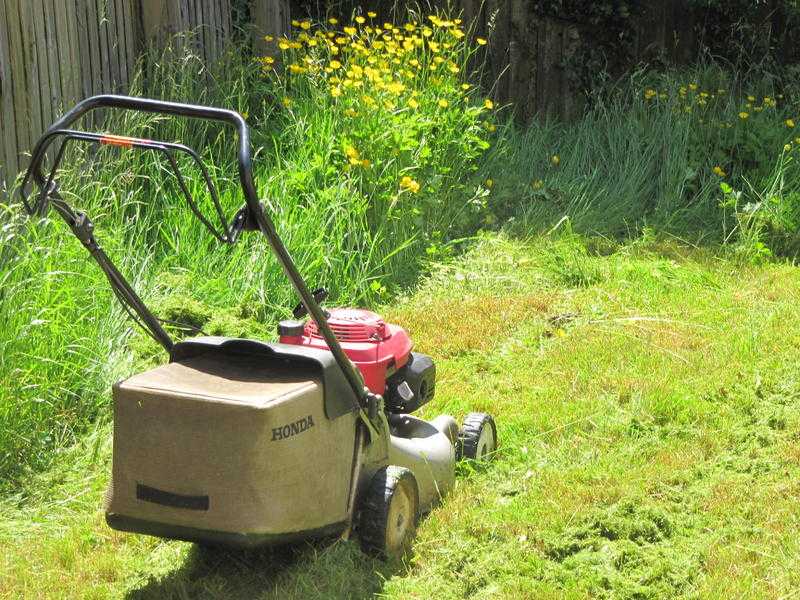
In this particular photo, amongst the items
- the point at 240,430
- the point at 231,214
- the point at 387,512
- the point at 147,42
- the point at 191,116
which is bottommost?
the point at 387,512

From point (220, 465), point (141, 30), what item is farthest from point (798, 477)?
point (141, 30)

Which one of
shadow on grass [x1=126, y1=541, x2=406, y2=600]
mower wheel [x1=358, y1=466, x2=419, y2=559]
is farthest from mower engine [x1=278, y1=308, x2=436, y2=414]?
shadow on grass [x1=126, y1=541, x2=406, y2=600]

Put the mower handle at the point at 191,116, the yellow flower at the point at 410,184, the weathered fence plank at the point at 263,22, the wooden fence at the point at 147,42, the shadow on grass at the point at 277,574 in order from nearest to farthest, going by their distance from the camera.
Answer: the mower handle at the point at 191,116, the shadow on grass at the point at 277,574, the wooden fence at the point at 147,42, the yellow flower at the point at 410,184, the weathered fence plank at the point at 263,22

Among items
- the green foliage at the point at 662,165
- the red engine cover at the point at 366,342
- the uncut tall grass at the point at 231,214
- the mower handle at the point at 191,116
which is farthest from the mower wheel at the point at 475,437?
the green foliage at the point at 662,165

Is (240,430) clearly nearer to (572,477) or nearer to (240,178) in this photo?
(240,178)

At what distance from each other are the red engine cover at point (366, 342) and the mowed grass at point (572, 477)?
0.51 meters

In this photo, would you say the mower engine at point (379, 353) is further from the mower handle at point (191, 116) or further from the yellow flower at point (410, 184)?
the yellow flower at point (410, 184)

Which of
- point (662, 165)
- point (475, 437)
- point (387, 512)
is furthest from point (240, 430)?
point (662, 165)

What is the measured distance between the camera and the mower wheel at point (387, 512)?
10.8 feet

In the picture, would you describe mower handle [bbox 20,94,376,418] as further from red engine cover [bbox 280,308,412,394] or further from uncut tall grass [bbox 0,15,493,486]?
uncut tall grass [bbox 0,15,493,486]

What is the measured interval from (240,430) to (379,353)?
2.79 ft

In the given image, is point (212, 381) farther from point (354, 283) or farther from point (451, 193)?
point (451, 193)

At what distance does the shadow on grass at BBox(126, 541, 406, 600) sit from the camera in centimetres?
321

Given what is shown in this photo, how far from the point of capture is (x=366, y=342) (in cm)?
364
